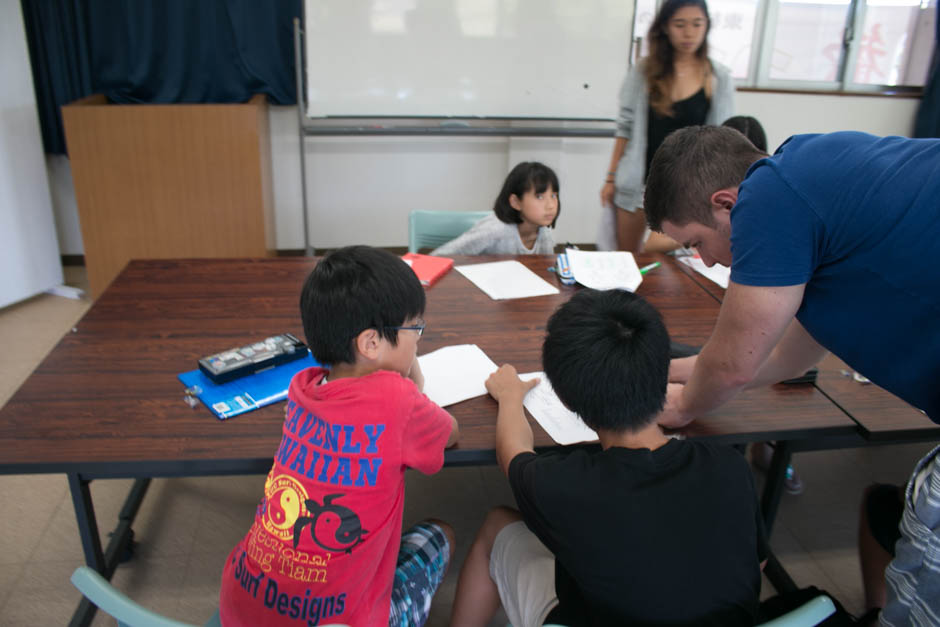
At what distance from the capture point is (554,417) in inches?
51.4

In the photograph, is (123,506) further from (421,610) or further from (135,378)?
(421,610)

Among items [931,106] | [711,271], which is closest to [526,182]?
[711,271]

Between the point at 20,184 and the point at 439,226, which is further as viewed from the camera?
the point at 20,184

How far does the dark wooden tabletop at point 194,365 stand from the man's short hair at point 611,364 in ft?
0.76

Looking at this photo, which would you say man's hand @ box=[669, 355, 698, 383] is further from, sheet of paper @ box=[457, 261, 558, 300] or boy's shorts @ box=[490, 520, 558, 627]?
sheet of paper @ box=[457, 261, 558, 300]

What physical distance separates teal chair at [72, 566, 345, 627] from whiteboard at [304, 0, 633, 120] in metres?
3.10

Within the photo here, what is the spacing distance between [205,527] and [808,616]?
1.62 m

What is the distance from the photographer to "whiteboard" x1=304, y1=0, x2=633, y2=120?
3469 millimetres

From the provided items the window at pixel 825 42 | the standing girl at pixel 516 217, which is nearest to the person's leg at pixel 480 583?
the standing girl at pixel 516 217

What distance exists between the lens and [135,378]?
1.40m

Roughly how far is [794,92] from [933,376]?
12.1ft

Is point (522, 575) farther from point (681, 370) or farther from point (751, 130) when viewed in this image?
point (751, 130)

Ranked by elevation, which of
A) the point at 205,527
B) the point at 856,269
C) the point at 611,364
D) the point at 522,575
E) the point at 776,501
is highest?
the point at 856,269

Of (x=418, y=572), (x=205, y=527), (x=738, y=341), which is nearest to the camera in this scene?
(x=738, y=341)
